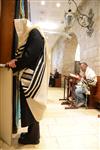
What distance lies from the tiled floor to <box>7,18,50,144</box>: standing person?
363 millimetres

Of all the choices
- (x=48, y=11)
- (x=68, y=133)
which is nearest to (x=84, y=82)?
(x=68, y=133)

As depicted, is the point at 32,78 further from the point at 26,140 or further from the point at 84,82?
the point at 84,82

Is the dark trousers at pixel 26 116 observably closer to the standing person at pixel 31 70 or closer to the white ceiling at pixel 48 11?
the standing person at pixel 31 70

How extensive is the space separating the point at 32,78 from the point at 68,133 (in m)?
1.24

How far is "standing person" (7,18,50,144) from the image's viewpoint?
8.99 ft

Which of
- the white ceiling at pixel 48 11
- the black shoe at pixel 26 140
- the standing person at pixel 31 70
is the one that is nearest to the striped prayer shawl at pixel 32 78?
the standing person at pixel 31 70

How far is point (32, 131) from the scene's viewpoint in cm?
290

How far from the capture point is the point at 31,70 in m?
2.79

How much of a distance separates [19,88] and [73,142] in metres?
0.99

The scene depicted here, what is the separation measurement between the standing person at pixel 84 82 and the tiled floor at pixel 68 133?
1.16 metres

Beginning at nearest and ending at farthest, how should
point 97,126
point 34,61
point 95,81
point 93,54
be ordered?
point 34,61 < point 97,126 < point 95,81 < point 93,54

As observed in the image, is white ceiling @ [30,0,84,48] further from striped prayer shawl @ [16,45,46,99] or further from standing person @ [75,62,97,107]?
striped prayer shawl @ [16,45,46,99]

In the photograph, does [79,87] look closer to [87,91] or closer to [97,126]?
[87,91]

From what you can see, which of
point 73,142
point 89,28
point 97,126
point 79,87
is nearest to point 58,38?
point 89,28
